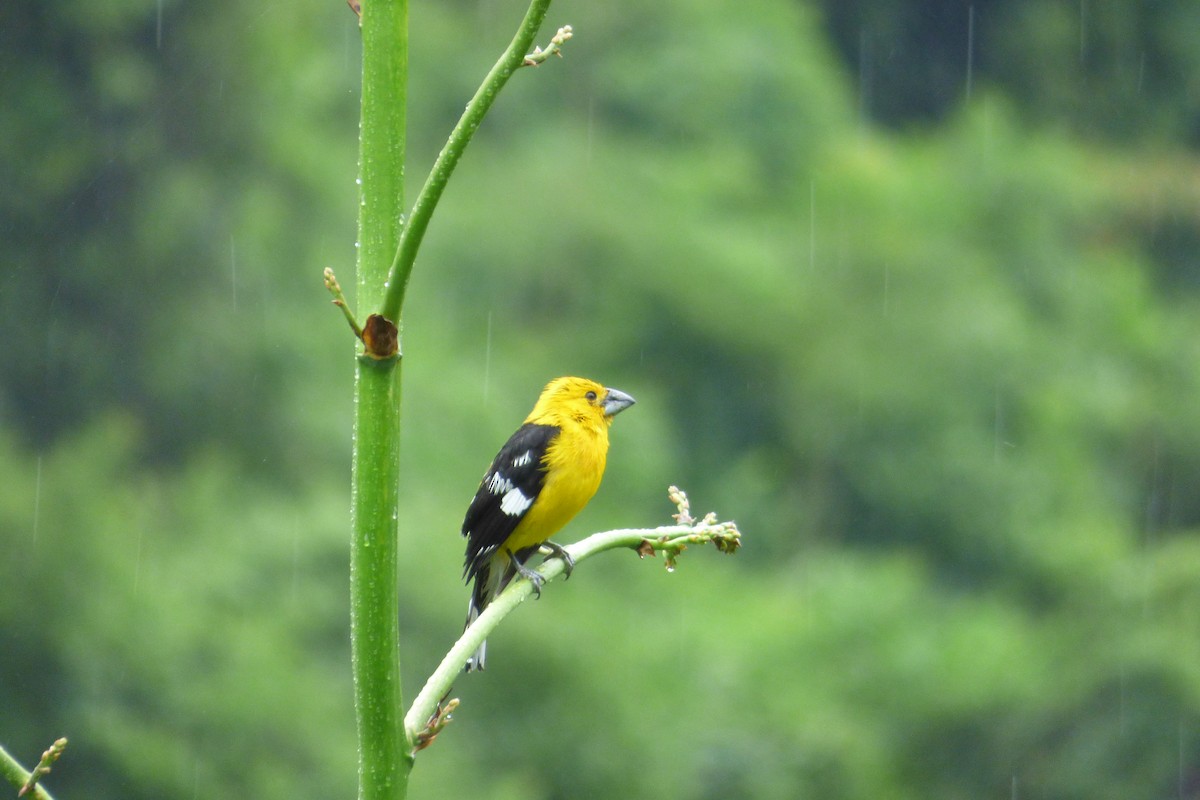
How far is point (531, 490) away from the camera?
4.58 metres

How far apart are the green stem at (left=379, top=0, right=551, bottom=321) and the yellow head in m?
3.59

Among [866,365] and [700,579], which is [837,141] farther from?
[700,579]

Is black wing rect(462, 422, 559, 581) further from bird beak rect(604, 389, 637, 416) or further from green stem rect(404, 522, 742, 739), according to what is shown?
green stem rect(404, 522, 742, 739)

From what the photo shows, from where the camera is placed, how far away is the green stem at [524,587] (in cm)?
131

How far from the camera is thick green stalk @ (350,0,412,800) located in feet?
4.05

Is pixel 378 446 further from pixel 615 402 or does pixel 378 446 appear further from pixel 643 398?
pixel 643 398

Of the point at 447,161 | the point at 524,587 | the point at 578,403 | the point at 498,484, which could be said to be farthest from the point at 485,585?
the point at 447,161

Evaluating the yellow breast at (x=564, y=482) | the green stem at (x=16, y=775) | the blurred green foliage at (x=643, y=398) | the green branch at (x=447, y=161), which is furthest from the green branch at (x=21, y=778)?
the blurred green foliage at (x=643, y=398)

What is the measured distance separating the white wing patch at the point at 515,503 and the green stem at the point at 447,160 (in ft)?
10.8

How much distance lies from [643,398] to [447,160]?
28.4 metres

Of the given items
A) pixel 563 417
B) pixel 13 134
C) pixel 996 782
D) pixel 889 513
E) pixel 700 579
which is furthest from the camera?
pixel 889 513

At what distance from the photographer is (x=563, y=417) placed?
4.94 metres

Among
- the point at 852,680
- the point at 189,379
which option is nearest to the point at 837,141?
the point at 852,680

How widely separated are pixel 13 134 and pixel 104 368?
11.5ft
